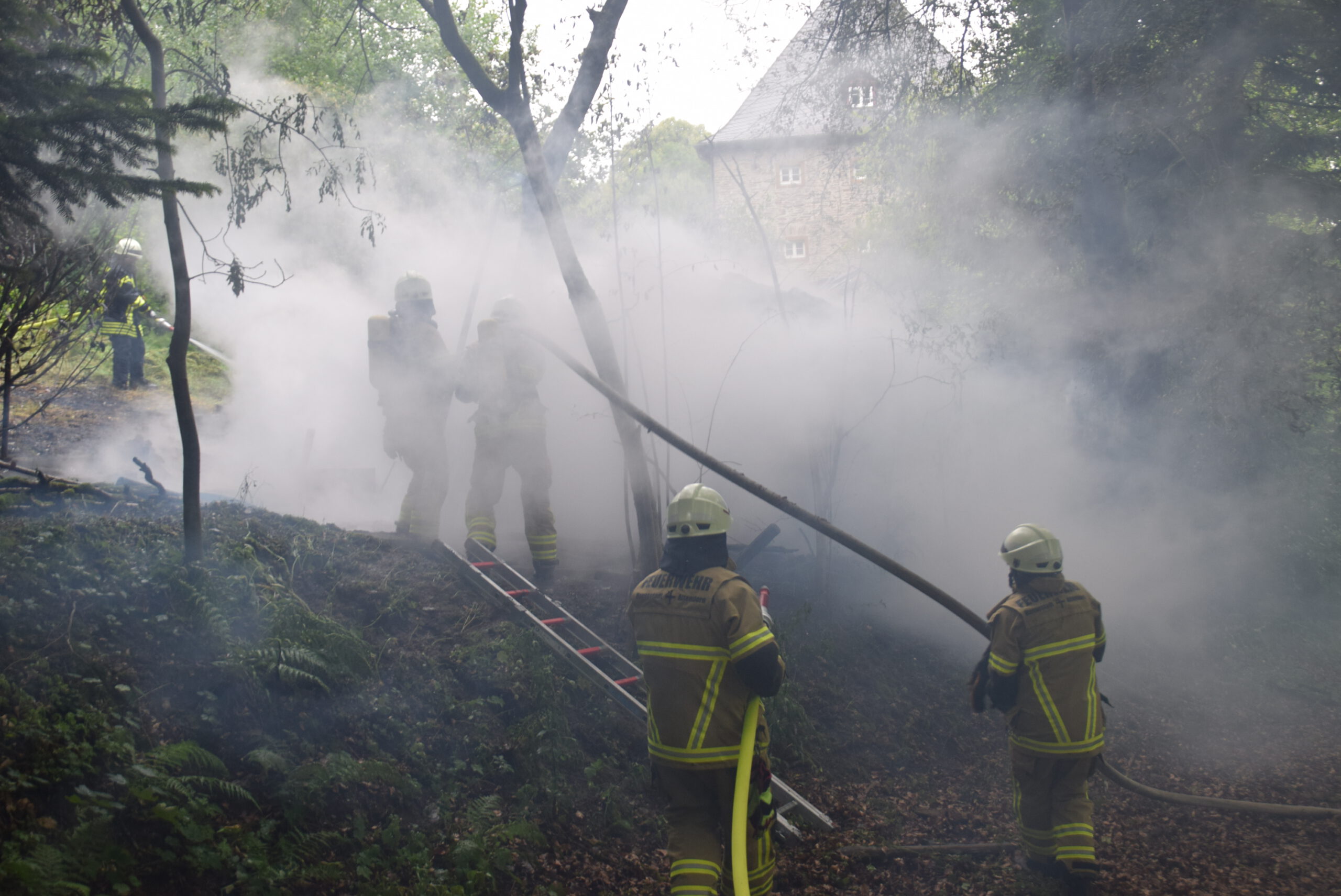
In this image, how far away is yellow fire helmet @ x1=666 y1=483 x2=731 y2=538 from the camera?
132 inches

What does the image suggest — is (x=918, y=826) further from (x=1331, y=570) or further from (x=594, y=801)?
(x=1331, y=570)

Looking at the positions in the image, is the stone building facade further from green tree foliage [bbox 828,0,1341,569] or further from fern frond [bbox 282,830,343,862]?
fern frond [bbox 282,830,343,862]

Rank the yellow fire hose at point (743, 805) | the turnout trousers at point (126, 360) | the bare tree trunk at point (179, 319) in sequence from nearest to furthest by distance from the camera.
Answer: the yellow fire hose at point (743, 805)
the bare tree trunk at point (179, 319)
the turnout trousers at point (126, 360)

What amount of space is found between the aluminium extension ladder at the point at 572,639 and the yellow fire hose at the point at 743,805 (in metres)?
1.11

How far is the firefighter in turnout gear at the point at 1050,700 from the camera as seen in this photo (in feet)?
12.9

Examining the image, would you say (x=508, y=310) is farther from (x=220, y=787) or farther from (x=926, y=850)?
(x=926, y=850)

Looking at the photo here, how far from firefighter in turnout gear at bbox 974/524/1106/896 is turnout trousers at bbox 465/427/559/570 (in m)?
3.67

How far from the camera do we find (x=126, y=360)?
10.7 meters

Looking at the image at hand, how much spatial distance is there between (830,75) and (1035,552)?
6.25 meters

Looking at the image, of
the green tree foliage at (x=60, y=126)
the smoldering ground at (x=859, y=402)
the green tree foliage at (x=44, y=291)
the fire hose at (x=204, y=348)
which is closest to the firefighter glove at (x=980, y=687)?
the smoldering ground at (x=859, y=402)

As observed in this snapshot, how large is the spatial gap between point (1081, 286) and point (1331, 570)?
4805mm

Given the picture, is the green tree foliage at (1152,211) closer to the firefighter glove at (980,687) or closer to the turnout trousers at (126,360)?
the firefighter glove at (980,687)

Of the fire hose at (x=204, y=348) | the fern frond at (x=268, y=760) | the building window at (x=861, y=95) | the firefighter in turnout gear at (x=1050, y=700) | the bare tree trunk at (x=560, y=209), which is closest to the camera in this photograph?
the fern frond at (x=268, y=760)

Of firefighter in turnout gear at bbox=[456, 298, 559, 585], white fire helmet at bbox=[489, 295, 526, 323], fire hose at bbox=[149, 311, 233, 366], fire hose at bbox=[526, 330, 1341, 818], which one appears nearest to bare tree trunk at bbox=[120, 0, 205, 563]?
fire hose at bbox=[526, 330, 1341, 818]
